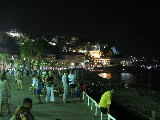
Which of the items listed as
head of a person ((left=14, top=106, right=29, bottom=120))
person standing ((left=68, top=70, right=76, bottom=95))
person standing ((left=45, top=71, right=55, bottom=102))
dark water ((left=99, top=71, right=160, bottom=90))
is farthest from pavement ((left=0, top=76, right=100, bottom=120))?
dark water ((left=99, top=71, right=160, bottom=90))

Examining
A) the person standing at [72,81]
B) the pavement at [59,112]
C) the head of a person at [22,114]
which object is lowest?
the pavement at [59,112]

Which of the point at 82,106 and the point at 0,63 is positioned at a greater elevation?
the point at 0,63

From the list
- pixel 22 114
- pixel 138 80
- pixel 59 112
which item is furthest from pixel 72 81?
pixel 138 80

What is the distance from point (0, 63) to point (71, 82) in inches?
1280

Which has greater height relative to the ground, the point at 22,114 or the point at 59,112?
the point at 22,114

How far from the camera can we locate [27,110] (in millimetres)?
6289

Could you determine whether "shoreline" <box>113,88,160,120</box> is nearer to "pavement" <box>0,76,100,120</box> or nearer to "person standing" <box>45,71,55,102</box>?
"pavement" <box>0,76,100,120</box>

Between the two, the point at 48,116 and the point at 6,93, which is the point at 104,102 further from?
the point at 6,93

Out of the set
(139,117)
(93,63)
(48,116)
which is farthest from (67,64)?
(48,116)

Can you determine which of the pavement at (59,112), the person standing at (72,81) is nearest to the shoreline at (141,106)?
the pavement at (59,112)

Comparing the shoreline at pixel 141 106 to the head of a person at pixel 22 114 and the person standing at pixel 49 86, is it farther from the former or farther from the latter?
the head of a person at pixel 22 114

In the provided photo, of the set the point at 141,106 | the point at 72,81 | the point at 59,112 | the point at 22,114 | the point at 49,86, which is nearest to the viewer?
the point at 22,114

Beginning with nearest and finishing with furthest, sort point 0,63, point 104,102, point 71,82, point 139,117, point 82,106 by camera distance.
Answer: point 104,102 < point 82,106 < point 71,82 < point 139,117 < point 0,63

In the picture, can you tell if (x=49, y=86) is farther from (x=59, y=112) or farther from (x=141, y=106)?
(x=141, y=106)
